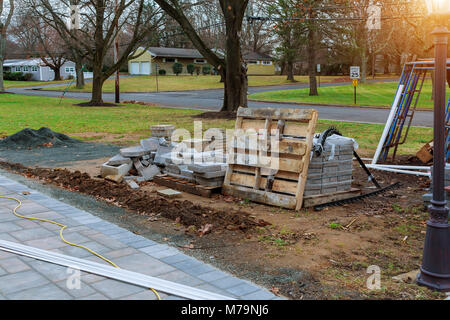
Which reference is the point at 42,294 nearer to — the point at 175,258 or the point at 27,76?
the point at 175,258

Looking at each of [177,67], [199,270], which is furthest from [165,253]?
[177,67]

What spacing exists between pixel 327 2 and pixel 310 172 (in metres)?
28.5

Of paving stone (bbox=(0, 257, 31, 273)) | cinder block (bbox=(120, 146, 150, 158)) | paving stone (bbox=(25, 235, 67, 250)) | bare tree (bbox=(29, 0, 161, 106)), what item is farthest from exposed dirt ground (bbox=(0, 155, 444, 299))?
bare tree (bbox=(29, 0, 161, 106))

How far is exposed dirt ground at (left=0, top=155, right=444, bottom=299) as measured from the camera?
4477 mm

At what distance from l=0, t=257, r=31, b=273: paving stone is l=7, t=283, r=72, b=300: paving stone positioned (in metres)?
0.56

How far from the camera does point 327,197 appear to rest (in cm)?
744

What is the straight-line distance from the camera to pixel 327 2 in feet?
108

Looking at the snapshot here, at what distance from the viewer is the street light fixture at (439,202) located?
434cm

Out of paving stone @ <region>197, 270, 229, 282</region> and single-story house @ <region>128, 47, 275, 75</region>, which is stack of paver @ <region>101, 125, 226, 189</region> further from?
single-story house @ <region>128, 47, 275, 75</region>

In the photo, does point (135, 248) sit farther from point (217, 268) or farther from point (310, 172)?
point (310, 172)

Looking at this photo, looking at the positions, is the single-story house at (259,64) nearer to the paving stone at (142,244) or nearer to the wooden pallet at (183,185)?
the wooden pallet at (183,185)

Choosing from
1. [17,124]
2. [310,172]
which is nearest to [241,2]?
[17,124]

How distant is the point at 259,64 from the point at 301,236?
7989cm

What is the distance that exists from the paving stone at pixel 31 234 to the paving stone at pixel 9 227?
0.15 metres
